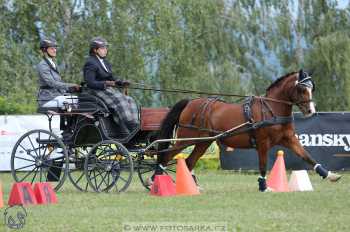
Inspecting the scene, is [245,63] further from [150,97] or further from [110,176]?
[110,176]

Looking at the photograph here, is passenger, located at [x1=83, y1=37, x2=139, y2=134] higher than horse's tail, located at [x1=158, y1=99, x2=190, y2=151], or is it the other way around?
passenger, located at [x1=83, y1=37, x2=139, y2=134]

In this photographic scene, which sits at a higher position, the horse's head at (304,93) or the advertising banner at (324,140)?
the horse's head at (304,93)

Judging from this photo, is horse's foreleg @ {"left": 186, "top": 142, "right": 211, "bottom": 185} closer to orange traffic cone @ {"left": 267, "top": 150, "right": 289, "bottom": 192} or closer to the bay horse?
the bay horse

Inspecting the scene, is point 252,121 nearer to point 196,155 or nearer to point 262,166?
point 262,166

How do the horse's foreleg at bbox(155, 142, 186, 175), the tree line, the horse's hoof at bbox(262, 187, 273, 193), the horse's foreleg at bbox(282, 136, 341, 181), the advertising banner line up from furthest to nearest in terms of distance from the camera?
1. the tree line
2. the advertising banner
3. the horse's foreleg at bbox(155, 142, 186, 175)
4. the horse's foreleg at bbox(282, 136, 341, 181)
5. the horse's hoof at bbox(262, 187, 273, 193)

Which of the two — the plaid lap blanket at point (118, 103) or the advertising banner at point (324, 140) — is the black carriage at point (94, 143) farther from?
the advertising banner at point (324, 140)

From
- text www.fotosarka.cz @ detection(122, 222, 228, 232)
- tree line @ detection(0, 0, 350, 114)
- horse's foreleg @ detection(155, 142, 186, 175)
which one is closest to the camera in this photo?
text www.fotosarka.cz @ detection(122, 222, 228, 232)

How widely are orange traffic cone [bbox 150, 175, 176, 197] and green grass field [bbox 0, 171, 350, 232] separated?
0.21 meters

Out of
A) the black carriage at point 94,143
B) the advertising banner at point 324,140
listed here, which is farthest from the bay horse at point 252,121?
the advertising banner at point 324,140

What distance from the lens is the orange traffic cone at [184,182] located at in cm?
1308

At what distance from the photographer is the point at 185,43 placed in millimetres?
36000

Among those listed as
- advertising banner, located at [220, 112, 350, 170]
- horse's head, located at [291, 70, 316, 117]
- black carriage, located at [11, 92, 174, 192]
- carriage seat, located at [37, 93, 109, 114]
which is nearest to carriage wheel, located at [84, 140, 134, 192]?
black carriage, located at [11, 92, 174, 192]

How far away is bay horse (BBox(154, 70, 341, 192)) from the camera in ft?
44.8

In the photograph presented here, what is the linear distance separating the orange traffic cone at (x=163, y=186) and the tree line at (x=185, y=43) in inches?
496
